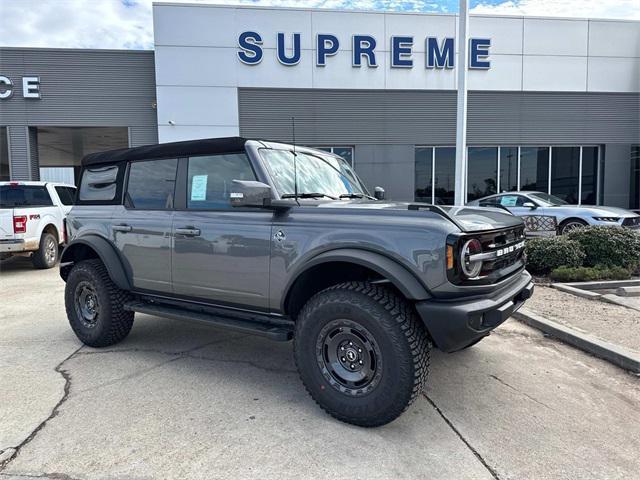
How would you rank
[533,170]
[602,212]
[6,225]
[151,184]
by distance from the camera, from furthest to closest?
[533,170], [602,212], [6,225], [151,184]

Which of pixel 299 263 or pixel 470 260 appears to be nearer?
pixel 470 260

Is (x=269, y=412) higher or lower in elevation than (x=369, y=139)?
lower

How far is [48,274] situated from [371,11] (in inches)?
498

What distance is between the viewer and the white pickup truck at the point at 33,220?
350 inches

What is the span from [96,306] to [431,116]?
13840 millimetres

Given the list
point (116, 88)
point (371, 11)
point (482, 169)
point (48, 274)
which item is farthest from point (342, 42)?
point (48, 274)

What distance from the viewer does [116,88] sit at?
50.4 ft

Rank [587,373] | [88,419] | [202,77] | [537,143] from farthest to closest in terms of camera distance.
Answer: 1. [537,143]
2. [202,77]
3. [587,373]
4. [88,419]

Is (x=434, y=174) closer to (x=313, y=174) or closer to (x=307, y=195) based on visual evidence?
(x=313, y=174)

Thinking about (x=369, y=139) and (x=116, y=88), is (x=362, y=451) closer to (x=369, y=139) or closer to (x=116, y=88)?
(x=369, y=139)

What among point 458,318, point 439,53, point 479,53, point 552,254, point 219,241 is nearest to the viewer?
point 458,318

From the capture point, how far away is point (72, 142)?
20406mm

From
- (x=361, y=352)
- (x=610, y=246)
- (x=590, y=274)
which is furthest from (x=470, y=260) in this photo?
(x=610, y=246)

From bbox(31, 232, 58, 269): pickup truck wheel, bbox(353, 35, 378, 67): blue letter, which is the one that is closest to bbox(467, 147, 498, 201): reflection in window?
bbox(353, 35, 378, 67): blue letter
